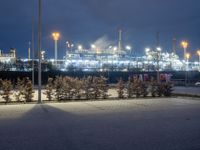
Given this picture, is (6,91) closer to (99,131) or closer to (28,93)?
(28,93)

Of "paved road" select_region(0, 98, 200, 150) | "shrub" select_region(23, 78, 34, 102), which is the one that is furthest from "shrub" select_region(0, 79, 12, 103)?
"paved road" select_region(0, 98, 200, 150)

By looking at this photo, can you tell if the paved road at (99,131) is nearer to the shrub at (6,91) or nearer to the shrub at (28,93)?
the shrub at (6,91)

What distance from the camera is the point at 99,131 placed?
12.0 metres

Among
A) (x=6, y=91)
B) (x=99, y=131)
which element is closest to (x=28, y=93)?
(x=6, y=91)

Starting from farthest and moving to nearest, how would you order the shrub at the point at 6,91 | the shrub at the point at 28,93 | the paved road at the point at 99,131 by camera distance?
the shrub at the point at 28,93, the shrub at the point at 6,91, the paved road at the point at 99,131

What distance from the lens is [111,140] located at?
34.2 feet

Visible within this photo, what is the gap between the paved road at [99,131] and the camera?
32.0 ft

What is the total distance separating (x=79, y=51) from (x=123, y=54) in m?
18.4

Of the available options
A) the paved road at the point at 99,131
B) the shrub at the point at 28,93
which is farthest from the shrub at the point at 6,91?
the paved road at the point at 99,131

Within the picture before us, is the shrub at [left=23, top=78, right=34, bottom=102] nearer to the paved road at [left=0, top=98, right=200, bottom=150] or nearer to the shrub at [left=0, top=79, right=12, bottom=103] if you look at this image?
the shrub at [left=0, top=79, right=12, bottom=103]

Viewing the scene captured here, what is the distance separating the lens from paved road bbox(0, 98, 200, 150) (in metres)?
9.75

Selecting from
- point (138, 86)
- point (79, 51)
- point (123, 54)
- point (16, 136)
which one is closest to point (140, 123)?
point (16, 136)

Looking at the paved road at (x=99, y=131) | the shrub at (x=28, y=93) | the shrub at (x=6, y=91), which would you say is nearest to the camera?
the paved road at (x=99, y=131)

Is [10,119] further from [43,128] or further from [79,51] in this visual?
[79,51]
